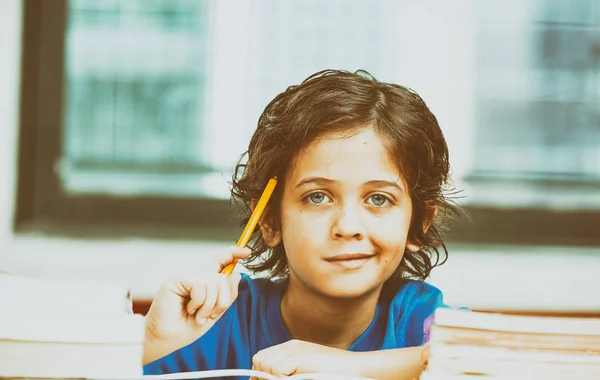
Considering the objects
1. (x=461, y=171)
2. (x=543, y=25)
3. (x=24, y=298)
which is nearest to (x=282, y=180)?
(x=24, y=298)

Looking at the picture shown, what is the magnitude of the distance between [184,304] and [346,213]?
0.16 metres

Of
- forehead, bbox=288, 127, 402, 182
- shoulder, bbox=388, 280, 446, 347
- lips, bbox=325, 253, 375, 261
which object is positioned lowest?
shoulder, bbox=388, 280, 446, 347

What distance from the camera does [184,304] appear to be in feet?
1.92

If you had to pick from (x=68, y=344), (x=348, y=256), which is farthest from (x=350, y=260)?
(x=68, y=344)

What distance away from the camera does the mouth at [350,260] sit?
0.57 m

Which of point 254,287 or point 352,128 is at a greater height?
point 352,128

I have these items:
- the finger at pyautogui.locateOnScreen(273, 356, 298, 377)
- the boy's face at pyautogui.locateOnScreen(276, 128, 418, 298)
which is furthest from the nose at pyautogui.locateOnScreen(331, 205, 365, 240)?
the finger at pyautogui.locateOnScreen(273, 356, 298, 377)

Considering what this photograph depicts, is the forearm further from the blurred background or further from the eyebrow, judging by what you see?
the blurred background

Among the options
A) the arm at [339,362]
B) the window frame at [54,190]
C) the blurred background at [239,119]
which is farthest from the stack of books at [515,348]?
the window frame at [54,190]

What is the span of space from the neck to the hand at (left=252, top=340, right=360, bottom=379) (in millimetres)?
74

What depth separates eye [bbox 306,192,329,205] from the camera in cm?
58

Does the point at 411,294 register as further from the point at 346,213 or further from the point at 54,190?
the point at 54,190

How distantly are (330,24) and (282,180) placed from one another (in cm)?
47

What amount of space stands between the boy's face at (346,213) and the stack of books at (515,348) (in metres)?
0.12
